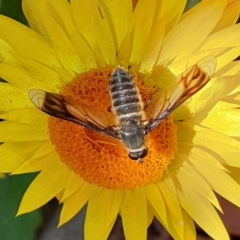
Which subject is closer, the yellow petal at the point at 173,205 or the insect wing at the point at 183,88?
the insect wing at the point at 183,88

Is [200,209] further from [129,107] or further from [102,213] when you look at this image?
[129,107]

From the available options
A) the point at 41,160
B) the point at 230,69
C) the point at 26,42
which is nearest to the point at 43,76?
the point at 26,42

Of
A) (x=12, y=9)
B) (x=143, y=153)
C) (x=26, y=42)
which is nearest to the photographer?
(x=143, y=153)

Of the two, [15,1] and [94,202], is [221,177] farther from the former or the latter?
[15,1]

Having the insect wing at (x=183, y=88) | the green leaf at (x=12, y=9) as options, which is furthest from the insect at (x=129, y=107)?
the green leaf at (x=12, y=9)

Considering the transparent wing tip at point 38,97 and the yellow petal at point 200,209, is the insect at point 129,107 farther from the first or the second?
the yellow petal at point 200,209

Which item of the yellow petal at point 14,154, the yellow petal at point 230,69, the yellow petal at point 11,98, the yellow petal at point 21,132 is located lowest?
the yellow petal at point 14,154

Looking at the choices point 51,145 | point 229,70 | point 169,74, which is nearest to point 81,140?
point 51,145
